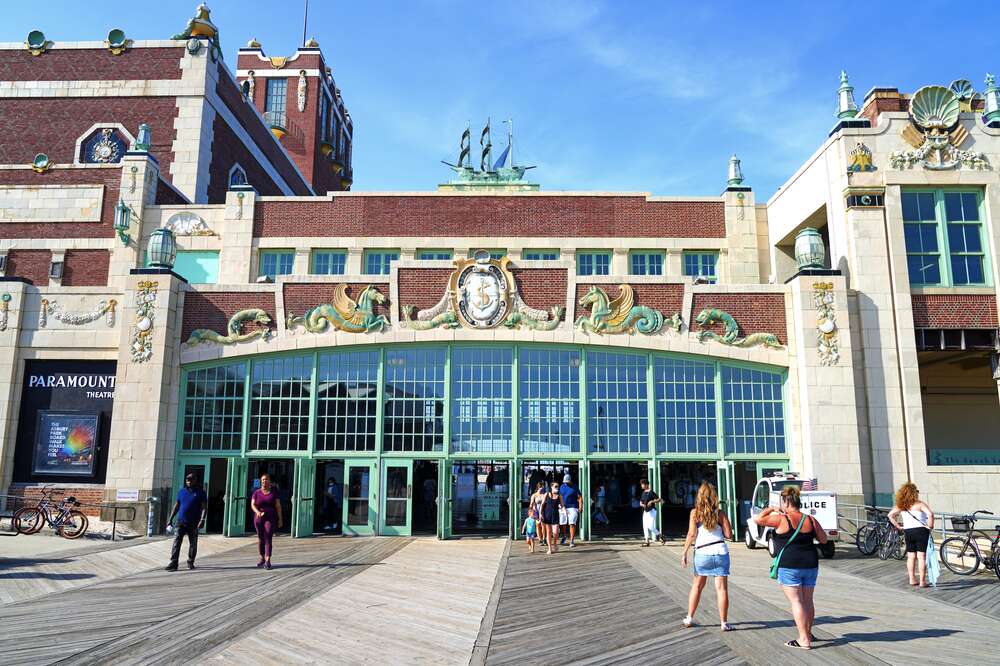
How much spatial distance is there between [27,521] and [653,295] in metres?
17.4

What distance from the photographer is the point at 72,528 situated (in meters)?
17.6

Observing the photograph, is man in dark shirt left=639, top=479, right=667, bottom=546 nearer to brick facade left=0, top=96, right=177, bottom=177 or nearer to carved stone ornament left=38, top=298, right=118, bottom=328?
carved stone ornament left=38, top=298, right=118, bottom=328

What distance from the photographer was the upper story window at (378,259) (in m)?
24.7

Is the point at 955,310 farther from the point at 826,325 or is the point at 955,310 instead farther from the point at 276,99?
the point at 276,99

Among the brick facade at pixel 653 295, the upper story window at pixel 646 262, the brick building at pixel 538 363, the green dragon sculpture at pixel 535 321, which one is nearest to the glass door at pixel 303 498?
the brick building at pixel 538 363

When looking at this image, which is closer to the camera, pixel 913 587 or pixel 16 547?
pixel 913 587

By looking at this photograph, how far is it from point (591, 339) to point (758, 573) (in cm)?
782

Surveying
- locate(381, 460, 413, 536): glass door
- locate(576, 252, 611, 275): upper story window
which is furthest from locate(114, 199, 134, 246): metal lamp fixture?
locate(576, 252, 611, 275): upper story window

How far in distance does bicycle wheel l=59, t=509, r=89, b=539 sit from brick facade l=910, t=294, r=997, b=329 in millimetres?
22434

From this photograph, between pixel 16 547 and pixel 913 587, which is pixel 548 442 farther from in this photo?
pixel 16 547

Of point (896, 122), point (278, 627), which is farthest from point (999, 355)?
point (278, 627)

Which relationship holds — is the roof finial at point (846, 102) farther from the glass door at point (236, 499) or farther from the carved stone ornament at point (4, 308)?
the carved stone ornament at point (4, 308)

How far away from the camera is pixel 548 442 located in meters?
19.3

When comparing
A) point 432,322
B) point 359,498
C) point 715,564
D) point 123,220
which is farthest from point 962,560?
point 123,220
